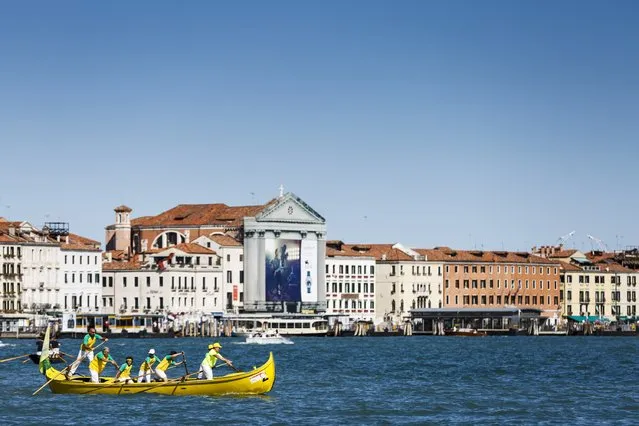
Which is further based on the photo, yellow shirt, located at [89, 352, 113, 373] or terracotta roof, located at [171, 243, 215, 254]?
terracotta roof, located at [171, 243, 215, 254]

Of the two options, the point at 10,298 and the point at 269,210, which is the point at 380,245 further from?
the point at 10,298

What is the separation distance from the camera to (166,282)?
14950 cm

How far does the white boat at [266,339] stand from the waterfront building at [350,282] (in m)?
27.5

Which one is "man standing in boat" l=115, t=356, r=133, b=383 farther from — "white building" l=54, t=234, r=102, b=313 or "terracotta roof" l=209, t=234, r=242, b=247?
"terracotta roof" l=209, t=234, r=242, b=247

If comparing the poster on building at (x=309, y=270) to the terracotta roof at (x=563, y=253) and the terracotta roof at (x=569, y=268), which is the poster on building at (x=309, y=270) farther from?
the terracotta roof at (x=563, y=253)

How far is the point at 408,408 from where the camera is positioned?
55.2 m

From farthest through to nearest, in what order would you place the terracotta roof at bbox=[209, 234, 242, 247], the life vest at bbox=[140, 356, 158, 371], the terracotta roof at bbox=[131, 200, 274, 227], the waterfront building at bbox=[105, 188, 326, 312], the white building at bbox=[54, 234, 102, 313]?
the terracotta roof at bbox=[131, 200, 274, 227], the terracotta roof at bbox=[209, 234, 242, 247], the waterfront building at bbox=[105, 188, 326, 312], the white building at bbox=[54, 234, 102, 313], the life vest at bbox=[140, 356, 158, 371]

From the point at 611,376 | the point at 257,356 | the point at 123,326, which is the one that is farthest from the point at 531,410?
the point at 123,326

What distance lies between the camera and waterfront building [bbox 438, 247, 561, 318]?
173 m

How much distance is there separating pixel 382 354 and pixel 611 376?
29.0 m

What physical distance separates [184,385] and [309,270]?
328ft

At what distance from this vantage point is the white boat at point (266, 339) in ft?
414

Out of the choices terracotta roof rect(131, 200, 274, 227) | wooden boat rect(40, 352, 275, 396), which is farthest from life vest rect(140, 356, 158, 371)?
terracotta roof rect(131, 200, 274, 227)

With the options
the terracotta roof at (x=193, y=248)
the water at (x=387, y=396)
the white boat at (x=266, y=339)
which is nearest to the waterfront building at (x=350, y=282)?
the terracotta roof at (x=193, y=248)
